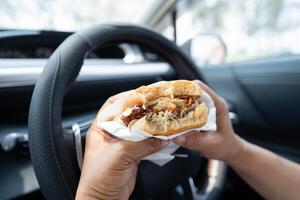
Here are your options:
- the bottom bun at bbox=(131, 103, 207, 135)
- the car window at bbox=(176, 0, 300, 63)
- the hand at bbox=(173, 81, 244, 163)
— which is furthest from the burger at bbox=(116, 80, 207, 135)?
the car window at bbox=(176, 0, 300, 63)

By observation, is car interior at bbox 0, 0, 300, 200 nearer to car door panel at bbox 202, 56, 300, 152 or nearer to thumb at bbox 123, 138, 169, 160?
car door panel at bbox 202, 56, 300, 152

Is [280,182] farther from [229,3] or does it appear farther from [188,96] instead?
[229,3]

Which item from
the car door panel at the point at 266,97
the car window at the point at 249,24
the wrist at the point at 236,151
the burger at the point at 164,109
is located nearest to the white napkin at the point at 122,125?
the burger at the point at 164,109

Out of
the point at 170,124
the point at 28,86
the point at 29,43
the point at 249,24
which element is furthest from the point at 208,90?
the point at 249,24

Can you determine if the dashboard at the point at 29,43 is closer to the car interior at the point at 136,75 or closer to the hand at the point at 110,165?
the car interior at the point at 136,75

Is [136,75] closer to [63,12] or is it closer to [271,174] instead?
[271,174]

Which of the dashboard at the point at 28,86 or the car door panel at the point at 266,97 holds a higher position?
the dashboard at the point at 28,86
